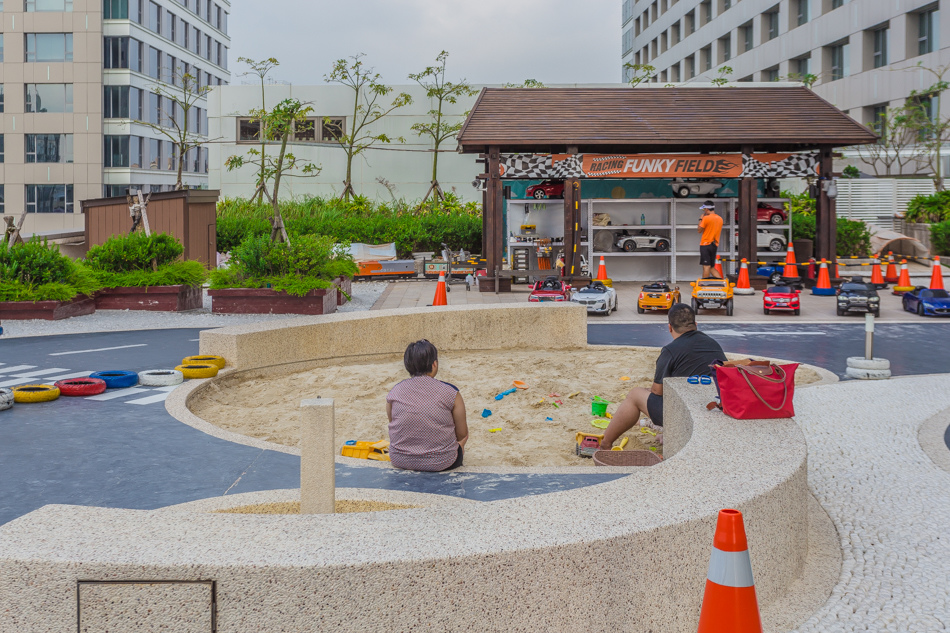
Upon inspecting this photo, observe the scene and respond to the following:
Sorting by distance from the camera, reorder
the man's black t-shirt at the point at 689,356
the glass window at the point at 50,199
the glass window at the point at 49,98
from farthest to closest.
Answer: the glass window at the point at 50,199 < the glass window at the point at 49,98 < the man's black t-shirt at the point at 689,356

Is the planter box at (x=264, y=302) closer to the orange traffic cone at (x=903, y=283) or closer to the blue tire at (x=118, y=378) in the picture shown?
the blue tire at (x=118, y=378)

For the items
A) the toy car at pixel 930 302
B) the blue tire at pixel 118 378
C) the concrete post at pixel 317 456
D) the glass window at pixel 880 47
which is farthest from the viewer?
the glass window at pixel 880 47

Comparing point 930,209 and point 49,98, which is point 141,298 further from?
point 49,98

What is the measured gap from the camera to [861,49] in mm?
45500

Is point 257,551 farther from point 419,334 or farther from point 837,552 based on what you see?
point 419,334

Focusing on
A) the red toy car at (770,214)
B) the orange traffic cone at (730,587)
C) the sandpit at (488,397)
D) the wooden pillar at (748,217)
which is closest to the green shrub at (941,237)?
the red toy car at (770,214)

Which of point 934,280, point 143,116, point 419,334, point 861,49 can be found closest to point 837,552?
point 419,334

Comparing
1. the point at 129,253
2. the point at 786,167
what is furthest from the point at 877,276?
the point at 129,253

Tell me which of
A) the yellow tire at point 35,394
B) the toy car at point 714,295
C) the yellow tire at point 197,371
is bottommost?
the yellow tire at point 35,394

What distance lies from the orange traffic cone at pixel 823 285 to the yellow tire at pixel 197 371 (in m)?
16.2

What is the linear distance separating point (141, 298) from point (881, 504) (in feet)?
51.7

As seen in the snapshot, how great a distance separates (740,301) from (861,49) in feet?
99.0

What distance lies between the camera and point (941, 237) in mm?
30719

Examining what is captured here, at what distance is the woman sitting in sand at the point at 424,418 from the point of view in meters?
6.76
